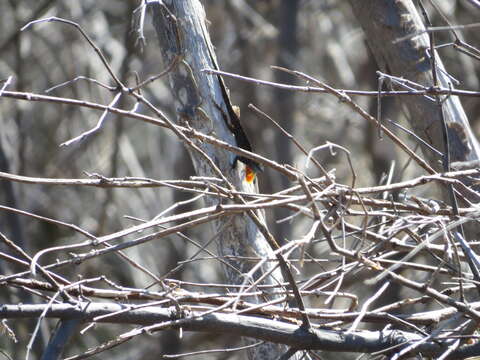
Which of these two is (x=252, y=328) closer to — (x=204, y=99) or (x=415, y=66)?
(x=204, y=99)

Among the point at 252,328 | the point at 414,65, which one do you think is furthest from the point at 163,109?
the point at 252,328

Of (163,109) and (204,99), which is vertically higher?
(204,99)

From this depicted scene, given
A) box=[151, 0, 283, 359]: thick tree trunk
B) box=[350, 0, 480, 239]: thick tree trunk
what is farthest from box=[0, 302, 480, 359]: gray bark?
box=[350, 0, 480, 239]: thick tree trunk

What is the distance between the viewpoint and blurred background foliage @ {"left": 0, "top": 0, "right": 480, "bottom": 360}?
6.07 meters

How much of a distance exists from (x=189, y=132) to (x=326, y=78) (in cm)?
535

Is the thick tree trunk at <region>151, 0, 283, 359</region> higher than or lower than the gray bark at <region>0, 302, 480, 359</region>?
higher

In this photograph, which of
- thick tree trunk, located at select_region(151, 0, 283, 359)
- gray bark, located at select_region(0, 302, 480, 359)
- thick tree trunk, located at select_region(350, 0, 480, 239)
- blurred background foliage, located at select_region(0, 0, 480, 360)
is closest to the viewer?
gray bark, located at select_region(0, 302, 480, 359)

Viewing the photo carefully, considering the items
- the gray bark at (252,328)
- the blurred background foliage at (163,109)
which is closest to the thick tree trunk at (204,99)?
the gray bark at (252,328)

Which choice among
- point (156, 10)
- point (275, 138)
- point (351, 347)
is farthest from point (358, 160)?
point (351, 347)

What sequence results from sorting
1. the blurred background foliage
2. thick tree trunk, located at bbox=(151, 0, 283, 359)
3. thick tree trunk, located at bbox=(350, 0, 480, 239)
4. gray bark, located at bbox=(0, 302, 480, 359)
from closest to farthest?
gray bark, located at bbox=(0, 302, 480, 359) < thick tree trunk, located at bbox=(151, 0, 283, 359) < thick tree trunk, located at bbox=(350, 0, 480, 239) < the blurred background foliage

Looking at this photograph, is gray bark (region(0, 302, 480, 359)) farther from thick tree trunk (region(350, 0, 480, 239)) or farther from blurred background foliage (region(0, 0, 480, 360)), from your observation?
blurred background foliage (region(0, 0, 480, 360))

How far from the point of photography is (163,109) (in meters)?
6.29

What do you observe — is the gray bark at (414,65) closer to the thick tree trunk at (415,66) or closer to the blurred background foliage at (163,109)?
the thick tree trunk at (415,66)

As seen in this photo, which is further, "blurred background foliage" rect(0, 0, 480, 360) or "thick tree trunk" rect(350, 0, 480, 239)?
"blurred background foliage" rect(0, 0, 480, 360)
